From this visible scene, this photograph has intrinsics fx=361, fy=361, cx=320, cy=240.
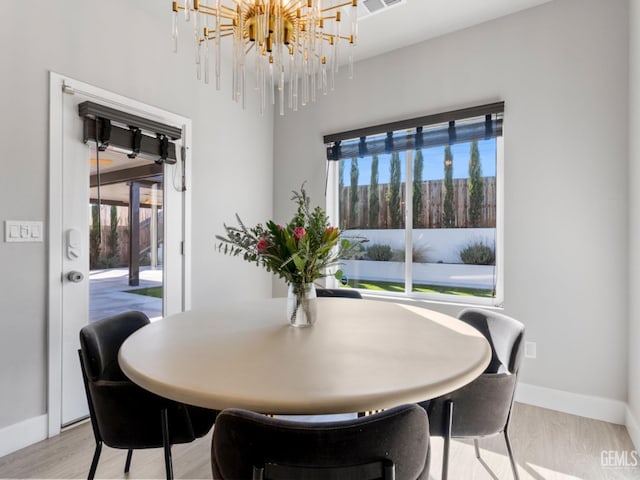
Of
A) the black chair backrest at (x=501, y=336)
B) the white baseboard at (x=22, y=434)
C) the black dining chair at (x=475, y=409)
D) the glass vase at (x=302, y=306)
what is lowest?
the white baseboard at (x=22, y=434)

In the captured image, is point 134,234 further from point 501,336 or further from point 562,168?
point 562,168

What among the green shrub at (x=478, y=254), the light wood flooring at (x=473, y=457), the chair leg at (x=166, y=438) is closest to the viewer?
the chair leg at (x=166, y=438)

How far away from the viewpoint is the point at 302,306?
1463 mm

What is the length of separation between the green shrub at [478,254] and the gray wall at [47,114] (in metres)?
2.04

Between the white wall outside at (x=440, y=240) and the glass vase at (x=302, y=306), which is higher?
the white wall outside at (x=440, y=240)

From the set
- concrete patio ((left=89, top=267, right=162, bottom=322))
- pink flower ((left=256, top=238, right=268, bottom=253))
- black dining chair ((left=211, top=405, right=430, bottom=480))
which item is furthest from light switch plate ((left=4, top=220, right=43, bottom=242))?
black dining chair ((left=211, top=405, right=430, bottom=480))

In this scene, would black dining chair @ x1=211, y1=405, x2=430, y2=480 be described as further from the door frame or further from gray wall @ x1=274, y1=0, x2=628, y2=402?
gray wall @ x1=274, y1=0, x2=628, y2=402

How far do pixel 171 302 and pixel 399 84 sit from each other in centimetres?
255

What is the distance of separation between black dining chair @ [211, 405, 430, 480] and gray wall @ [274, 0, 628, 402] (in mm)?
2140

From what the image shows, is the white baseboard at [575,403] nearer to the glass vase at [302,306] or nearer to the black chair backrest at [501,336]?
the black chair backrest at [501,336]

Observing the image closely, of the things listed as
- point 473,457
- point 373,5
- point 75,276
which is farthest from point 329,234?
point 373,5

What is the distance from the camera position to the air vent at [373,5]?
7.97 ft

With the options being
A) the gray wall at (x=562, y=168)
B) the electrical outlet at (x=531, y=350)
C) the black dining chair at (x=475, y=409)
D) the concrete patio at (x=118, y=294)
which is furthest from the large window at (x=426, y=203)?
the concrete patio at (x=118, y=294)

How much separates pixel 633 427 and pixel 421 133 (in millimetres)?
2320
